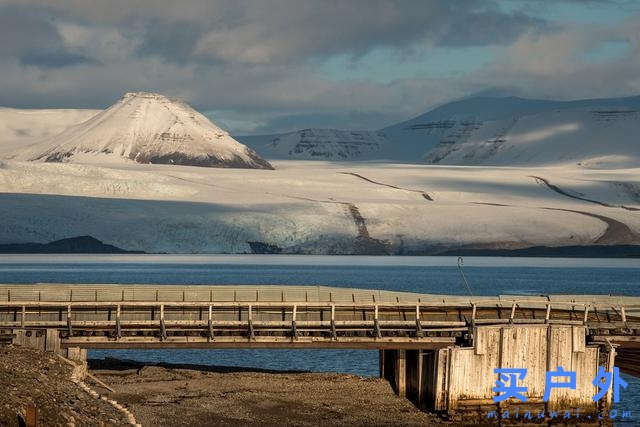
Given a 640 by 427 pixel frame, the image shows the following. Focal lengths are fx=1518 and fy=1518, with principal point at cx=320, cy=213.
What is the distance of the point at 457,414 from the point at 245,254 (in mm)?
112966

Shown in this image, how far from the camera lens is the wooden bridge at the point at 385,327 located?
34.4 metres

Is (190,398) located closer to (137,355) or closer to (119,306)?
(119,306)

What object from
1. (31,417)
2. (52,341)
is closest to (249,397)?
(52,341)

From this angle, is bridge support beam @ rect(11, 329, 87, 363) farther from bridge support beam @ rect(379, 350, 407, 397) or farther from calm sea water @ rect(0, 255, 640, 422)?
calm sea water @ rect(0, 255, 640, 422)

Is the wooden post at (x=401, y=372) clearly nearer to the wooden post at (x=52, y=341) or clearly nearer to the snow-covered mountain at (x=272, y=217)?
the wooden post at (x=52, y=341)

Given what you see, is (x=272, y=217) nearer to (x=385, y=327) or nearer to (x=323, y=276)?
(x=323, y=276)

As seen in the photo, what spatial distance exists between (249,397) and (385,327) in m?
4.15

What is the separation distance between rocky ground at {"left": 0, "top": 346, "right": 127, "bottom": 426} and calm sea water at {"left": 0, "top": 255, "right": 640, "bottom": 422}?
40.3 feet

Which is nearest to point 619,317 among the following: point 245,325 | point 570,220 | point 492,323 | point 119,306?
point 492,323

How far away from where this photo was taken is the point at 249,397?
3428 cm

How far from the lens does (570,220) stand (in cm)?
16788

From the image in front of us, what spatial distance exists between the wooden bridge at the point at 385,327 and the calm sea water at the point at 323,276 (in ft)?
10.2

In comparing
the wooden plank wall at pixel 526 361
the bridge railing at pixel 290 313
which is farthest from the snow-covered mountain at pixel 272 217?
the wooden plank wall at pixel 526 361

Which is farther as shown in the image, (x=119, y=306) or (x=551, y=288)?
(x=551, y=288)
